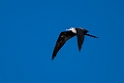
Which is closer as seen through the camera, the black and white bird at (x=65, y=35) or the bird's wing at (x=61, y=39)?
the black and white bird at (x=65, y=35)

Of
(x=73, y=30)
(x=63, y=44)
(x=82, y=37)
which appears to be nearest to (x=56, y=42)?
(x=63, y=44)

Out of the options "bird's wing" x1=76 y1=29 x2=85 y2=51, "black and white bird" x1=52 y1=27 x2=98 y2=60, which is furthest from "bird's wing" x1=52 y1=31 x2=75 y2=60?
"bird's wing" x1=76 y1=29 x2=85 y2=51

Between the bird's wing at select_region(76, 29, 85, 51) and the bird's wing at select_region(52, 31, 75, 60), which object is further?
the bird's wing at select_region(52, 31, 75, 60)

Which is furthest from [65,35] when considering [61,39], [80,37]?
[80,37]

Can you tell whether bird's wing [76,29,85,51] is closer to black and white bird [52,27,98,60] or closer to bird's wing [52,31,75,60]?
black and white bird [52,27,98,60]

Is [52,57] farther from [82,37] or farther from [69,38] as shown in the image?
[82,37]

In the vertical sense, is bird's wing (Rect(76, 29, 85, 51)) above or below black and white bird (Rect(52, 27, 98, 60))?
below

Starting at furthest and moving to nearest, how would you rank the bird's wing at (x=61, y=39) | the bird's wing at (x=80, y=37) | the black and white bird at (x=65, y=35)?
the bird's wing at (x=61, y=39), the black and white bird at (x=65, y=35), the bird's wing at (x=80, y=37)

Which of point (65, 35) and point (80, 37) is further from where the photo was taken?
point (65, 35)

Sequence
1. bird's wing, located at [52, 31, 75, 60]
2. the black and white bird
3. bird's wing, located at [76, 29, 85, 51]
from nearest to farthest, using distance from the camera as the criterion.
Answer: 1. bird's wing, located at [76, 29, 85, 51]
2. the black and white bird
3. bird's wing, located at [52, 31, 75, 60]

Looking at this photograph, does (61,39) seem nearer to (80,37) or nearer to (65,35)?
(65,35)

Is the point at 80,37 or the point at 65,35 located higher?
the point at 65,35

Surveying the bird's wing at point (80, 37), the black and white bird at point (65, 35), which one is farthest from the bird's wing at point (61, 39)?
the bird's wing at point (80, 37)

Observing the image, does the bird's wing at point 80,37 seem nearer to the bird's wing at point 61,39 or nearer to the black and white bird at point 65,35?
the black and white bird at point 65,35
